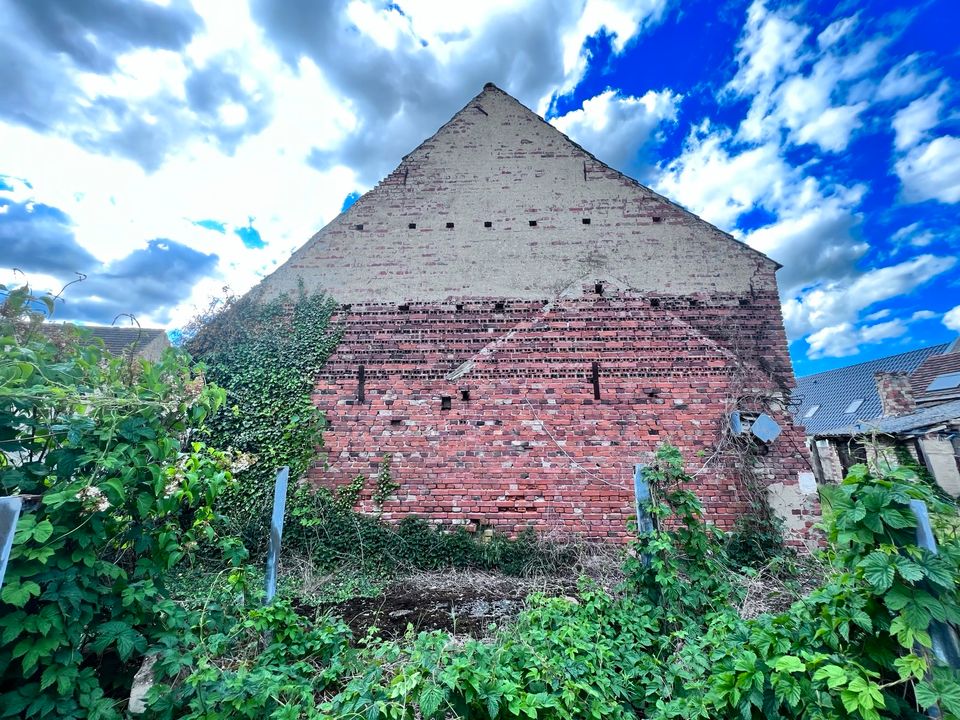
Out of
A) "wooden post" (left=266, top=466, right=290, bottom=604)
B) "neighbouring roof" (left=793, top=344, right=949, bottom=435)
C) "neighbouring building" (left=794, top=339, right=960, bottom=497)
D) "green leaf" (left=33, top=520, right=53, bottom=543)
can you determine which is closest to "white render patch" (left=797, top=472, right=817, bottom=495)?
"neighbouring building" (left=794, top=339, right=960, bottom=497)

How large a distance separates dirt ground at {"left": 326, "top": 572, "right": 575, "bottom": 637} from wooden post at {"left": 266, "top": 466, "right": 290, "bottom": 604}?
0.81 meters

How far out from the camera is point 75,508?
7.36ft

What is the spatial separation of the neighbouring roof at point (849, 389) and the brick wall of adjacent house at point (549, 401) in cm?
1813

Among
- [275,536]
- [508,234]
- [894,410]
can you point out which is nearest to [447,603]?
[275,536]

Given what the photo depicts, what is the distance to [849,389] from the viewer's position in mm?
22984

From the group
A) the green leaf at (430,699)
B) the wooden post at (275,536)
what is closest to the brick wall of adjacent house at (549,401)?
the wooden post at (275,536)

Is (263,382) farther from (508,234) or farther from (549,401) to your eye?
(508,234)

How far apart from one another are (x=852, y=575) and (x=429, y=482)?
16.6ft

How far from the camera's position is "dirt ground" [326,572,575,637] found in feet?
14.1

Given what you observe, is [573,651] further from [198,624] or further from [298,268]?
[298,268]

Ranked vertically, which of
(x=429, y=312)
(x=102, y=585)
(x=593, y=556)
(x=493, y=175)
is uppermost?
(x=493, y=175)

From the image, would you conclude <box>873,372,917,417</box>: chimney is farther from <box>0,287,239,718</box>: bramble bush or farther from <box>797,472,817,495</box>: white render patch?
<box>0,287,239,718</box>: bramble bush

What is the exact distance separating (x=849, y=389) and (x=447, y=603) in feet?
90.6

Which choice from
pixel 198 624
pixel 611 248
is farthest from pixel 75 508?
pixel 611 248
